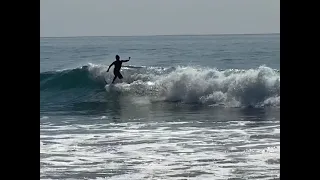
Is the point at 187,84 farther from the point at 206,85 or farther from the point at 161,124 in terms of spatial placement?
the point at 161,124

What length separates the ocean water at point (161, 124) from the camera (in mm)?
8195

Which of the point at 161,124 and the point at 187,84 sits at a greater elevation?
the point at 187,84

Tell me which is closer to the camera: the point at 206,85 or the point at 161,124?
the point at 161,124

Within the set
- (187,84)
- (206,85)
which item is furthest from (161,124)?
(187,84)

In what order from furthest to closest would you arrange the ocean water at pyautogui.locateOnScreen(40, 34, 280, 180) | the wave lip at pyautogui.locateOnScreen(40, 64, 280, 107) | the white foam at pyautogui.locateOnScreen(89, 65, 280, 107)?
1. the wave lip at pyautogui.locateOnScreen(40, 64, 280, 107)
2. the white foam at pyautogui.locateOnScreen(89, 65, 280, 107)
3. the ocean water at pyautogui.locateOnScreen(40, 34, 280, 180)

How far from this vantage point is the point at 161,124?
13.6 m

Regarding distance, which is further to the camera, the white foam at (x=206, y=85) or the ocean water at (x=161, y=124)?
the white foam at (x=206, y=85)

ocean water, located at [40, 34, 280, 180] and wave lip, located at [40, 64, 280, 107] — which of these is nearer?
ocean water, located at [40, 34, 280, 180]

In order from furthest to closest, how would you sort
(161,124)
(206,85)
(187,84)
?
1. (187,84)
2. (206,85)
3. (161,124)

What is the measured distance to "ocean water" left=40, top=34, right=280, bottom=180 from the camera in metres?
8.20

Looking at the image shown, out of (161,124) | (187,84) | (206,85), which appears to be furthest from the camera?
(187,84)
